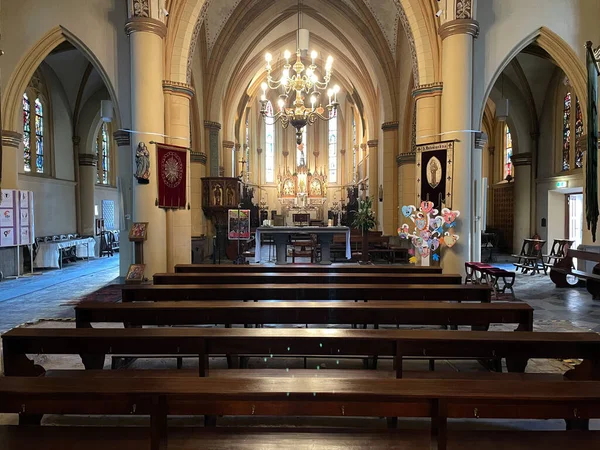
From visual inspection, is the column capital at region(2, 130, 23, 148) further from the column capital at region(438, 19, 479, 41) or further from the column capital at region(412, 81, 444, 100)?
the column capital at region(438, 19, 479, 41)

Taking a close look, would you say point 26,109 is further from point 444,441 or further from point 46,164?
point 444,441

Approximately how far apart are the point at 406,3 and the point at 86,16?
799 centimetres

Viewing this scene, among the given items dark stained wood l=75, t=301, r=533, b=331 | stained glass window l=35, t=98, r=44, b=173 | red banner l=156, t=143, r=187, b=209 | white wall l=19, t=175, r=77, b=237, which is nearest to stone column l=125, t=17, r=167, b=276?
red banner l=156, t=143, r=187, b=209

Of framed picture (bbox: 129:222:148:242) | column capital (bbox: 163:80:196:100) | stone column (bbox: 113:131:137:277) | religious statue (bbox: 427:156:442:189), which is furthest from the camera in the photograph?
column capital (bbox: 163:80:196:100)

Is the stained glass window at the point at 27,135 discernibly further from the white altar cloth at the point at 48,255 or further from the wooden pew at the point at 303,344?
the wooden pew at the point at 303,344

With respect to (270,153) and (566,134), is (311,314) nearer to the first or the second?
(566,134)

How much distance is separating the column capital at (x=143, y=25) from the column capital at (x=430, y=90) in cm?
A: 650

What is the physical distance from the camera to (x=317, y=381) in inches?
81.2

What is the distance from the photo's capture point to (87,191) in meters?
18.5

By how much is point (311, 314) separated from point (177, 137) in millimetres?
7626

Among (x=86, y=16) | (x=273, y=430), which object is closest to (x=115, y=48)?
(x=86, y=16)

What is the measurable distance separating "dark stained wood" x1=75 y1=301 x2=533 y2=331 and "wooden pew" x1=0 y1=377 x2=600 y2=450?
→ 6.13 feet

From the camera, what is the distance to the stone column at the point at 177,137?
32.9 ft

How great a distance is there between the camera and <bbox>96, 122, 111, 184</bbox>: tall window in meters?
20.4
